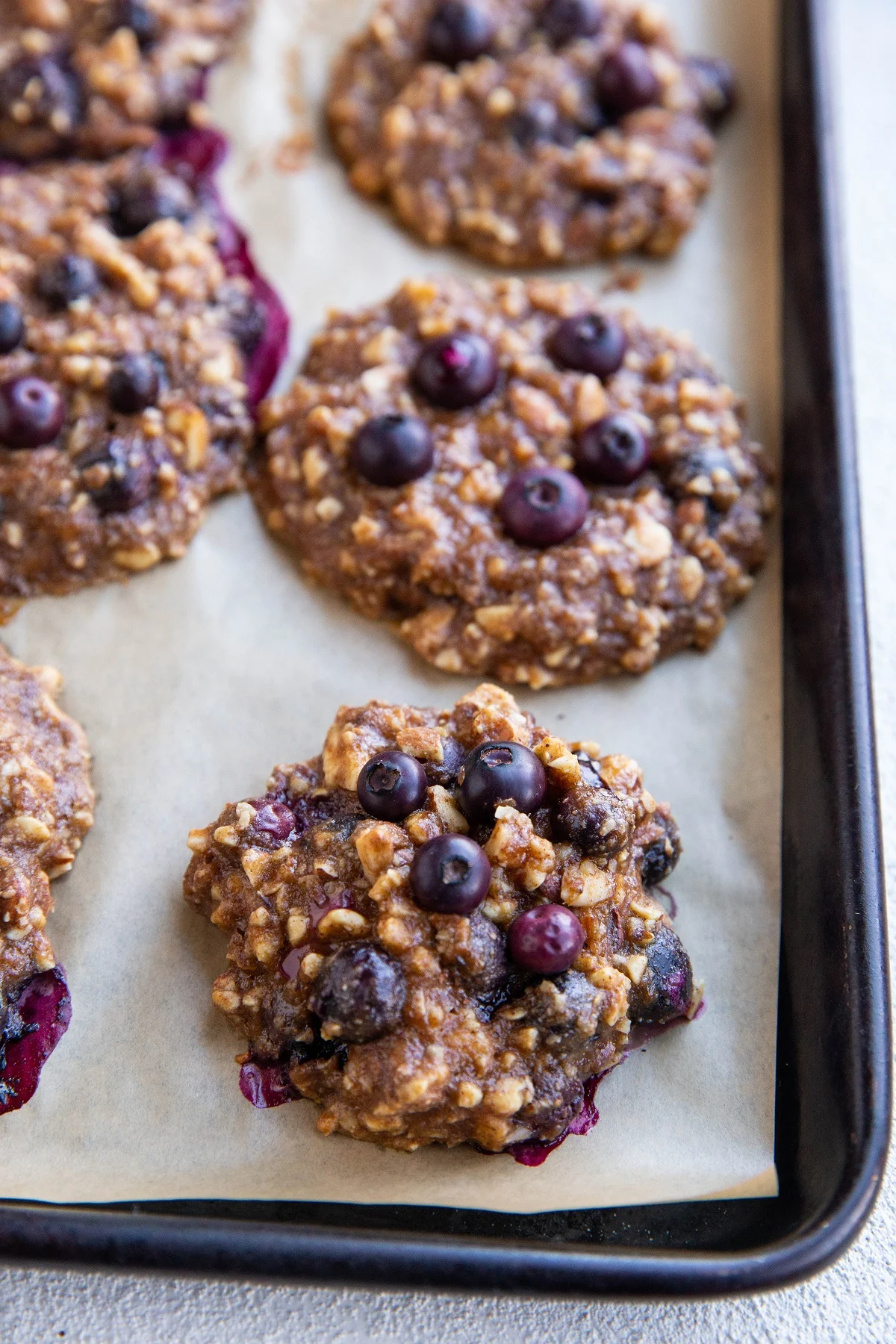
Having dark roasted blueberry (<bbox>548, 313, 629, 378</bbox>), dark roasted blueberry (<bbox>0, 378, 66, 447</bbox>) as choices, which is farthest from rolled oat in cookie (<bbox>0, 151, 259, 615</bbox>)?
dark roasted blueberry (<bbox>548, 313, 629, 378</bbox>)

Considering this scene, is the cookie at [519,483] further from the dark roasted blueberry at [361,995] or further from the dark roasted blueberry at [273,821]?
the dark roasted blueberry at [361,995]

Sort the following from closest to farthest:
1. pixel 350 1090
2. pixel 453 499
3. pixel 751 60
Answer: pixel 350 1090, pixel 453 499, pixel 751 60

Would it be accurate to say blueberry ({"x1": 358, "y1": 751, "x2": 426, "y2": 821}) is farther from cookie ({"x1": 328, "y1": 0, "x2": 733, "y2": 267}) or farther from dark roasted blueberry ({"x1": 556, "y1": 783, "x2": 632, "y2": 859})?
cookie ({"x1": 328, "y1": 0, "x2": 733, "y2": 267})

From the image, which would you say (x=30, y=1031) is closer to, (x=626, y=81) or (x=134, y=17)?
(x=134, y=17)

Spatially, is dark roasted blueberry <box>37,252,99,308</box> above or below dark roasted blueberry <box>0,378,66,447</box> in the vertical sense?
above

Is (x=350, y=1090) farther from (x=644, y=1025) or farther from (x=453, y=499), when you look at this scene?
(x=453, y=499)

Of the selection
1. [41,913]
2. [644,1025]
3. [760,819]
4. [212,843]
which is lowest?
[41,913]

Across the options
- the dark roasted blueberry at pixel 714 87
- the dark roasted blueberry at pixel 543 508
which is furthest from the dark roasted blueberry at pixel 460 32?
the dark roasted blueberry at pixel 543 508

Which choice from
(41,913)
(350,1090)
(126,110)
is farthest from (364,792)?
(126,110)
